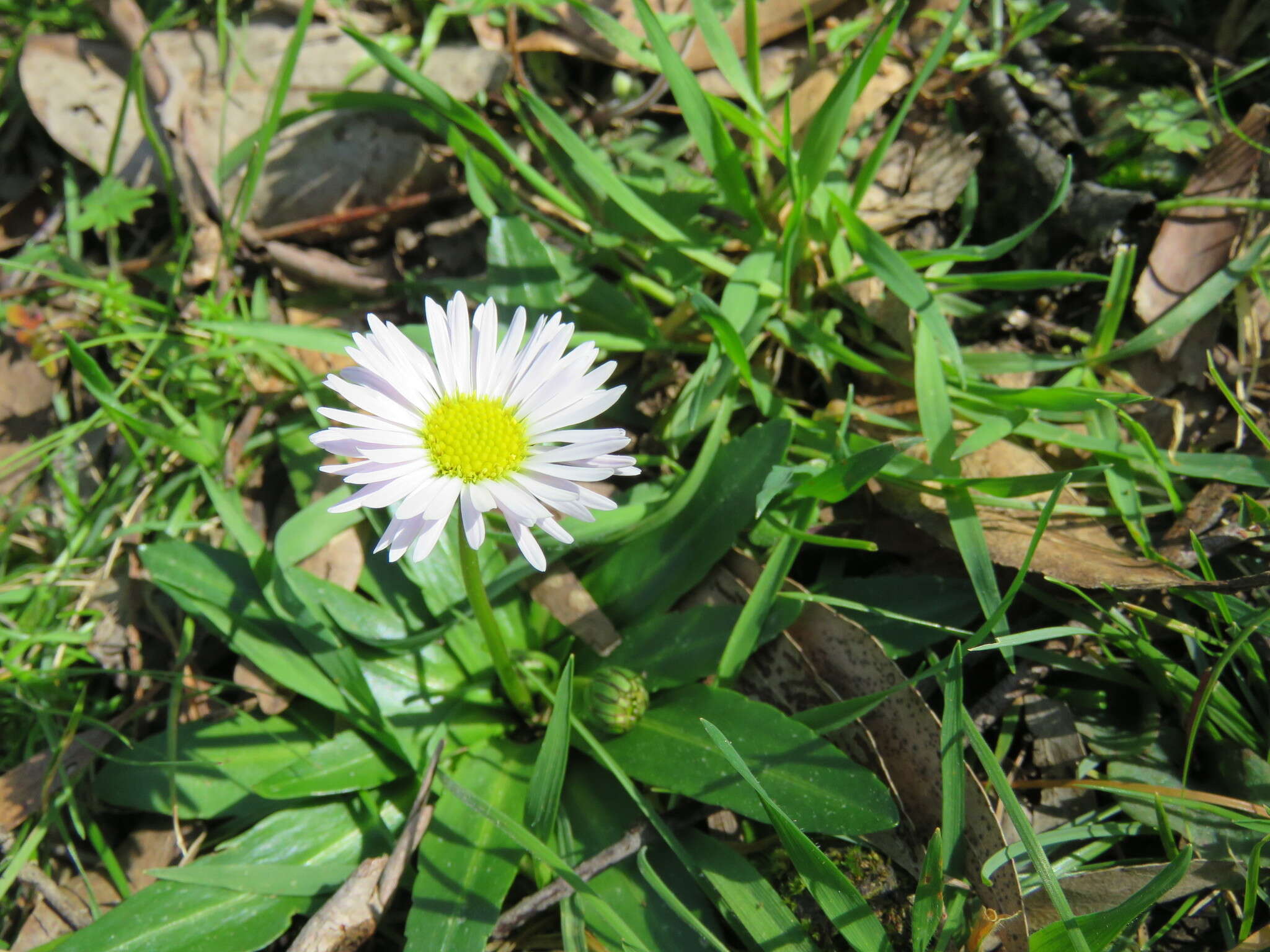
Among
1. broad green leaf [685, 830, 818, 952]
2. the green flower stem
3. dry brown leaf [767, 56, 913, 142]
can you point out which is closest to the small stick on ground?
the green flower stem

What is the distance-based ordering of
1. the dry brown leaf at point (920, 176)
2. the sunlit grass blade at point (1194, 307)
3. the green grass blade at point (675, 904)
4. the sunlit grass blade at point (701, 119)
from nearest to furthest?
the green grass blade at point (675, 904), the sunlit grass blade at point (701, 119), the sunlit grass blade at point (1194, 307), the dry brown leaf at point (920, 176)

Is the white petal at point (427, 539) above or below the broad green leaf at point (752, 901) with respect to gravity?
above

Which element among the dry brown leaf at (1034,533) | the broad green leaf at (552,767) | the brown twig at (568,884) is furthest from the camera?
the dry brown leaf at (1034,533)

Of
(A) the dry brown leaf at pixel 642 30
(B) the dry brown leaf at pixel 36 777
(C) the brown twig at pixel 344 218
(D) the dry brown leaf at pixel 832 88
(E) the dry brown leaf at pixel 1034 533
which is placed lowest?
(B) the dry brown leaf at pixel 36 777

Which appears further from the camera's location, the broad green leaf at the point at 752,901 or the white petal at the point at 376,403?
the broad green leaf at the point at 752,901

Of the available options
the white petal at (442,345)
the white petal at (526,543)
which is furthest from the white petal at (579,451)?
the white petal at (442,345)

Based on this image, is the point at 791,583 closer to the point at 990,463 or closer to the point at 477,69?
the point at 990,463

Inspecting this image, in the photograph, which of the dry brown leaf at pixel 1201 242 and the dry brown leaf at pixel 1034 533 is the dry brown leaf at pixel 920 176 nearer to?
the dry brown leaf at pixel 1201 242

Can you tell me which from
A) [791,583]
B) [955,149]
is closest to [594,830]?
[791,583]
